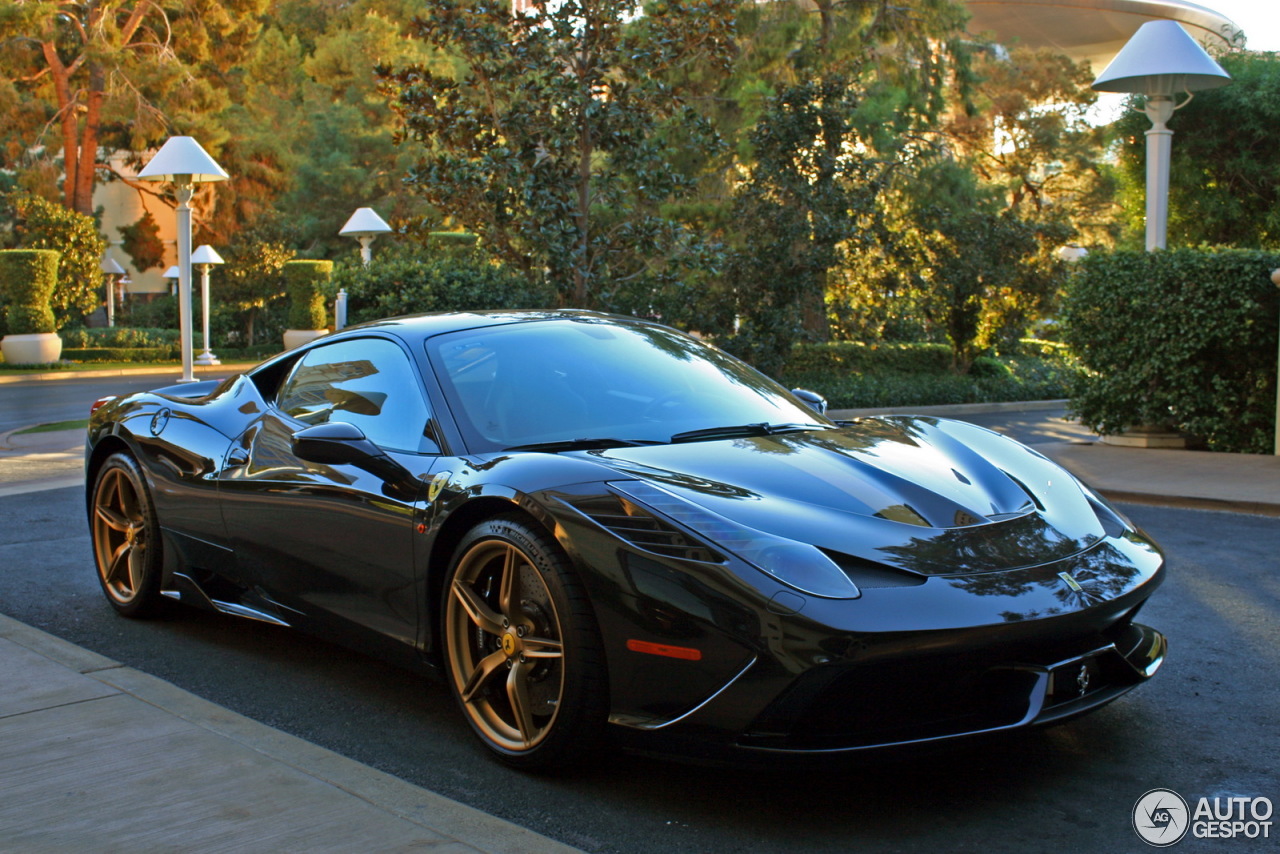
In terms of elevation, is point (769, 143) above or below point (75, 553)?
above

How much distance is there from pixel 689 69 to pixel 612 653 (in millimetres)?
21981

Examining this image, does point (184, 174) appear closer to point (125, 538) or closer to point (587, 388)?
point (125, 538)

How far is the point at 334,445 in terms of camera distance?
4.04 meters

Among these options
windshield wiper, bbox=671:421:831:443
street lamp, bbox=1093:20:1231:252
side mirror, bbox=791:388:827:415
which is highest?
street lamp, bbox=1093:20:1231:252

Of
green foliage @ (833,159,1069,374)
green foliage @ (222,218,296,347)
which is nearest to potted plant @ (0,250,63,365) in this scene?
green foliage @ (222,218,296,347)

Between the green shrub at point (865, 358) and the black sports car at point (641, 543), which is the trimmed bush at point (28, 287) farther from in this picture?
the black sports car at point (641, 543)

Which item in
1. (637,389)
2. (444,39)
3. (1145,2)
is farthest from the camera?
(1145,2)

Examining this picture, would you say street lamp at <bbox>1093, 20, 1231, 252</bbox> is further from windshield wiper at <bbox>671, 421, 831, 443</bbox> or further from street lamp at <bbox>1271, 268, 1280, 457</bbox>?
windshield wiper at <bbox>671, 421, 831, 443</bbox>

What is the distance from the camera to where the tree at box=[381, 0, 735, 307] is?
577 inches

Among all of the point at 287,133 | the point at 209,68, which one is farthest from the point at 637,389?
the point at 209,68

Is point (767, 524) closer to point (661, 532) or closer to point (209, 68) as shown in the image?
point (661, 532)

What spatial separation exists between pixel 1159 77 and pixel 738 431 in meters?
9.58

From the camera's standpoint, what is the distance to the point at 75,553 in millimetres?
7086

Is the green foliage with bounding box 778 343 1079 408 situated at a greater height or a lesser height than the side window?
lesser
